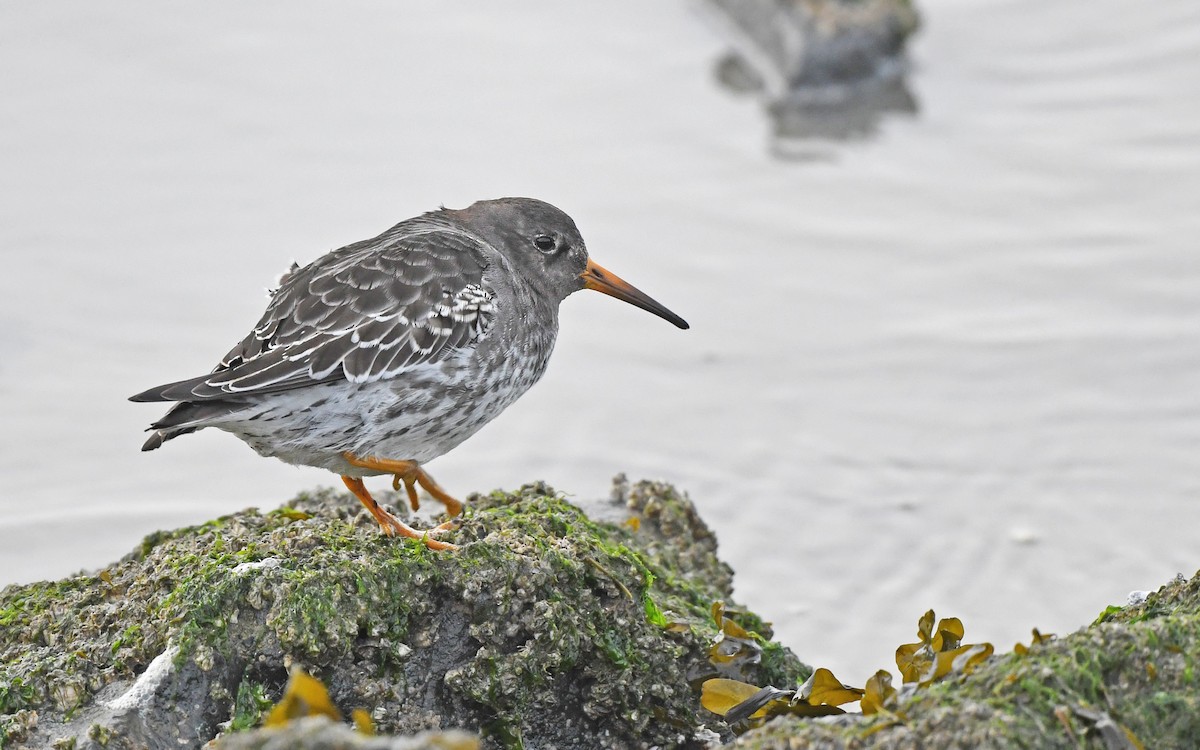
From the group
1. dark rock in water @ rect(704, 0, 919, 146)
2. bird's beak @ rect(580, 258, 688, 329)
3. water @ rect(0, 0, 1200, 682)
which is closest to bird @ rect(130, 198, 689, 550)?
bird's beak @ rect(580, 258, 688, 329)

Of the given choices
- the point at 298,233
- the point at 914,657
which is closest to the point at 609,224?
the point at 298,233

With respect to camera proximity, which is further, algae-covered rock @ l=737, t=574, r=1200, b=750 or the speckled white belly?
the speckled white belly

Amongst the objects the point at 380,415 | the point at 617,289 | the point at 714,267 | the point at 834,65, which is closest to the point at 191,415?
the point at 380,415

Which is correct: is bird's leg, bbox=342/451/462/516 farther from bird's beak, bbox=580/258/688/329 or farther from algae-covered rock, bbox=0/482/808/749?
bird's beak, bbox=580/258/688/329

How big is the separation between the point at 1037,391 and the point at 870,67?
4558 mm

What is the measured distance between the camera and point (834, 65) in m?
12.4

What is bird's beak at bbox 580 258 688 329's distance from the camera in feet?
22.7

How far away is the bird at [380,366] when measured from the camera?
5.29 metres

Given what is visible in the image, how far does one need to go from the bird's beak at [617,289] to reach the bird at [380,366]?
693 mm

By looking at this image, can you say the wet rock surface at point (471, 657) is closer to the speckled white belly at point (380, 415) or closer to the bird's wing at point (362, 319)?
the speckled white belly at point (380, 415)

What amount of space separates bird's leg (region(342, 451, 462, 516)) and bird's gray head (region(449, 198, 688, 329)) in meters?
1.16

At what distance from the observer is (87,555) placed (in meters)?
7.43

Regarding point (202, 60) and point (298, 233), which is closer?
point (298, 233)

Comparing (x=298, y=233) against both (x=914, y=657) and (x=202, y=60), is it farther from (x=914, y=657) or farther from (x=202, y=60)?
(x=914, y=657)
